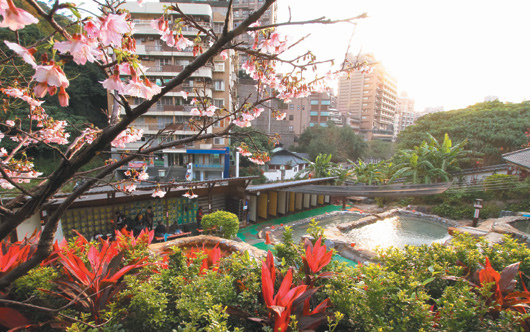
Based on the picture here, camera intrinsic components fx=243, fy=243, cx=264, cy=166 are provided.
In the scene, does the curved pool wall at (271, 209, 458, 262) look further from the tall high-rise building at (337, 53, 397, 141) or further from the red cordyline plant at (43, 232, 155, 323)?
the tall high-rise building at (337, 53, 397, 141)

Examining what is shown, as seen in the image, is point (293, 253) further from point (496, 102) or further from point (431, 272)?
point (496, 102)

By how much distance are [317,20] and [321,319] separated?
1.95m

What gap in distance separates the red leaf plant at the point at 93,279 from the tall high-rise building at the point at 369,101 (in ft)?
158

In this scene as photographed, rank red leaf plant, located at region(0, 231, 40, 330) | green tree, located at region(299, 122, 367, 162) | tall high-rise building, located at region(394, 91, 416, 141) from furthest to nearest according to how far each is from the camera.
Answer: tall high-rise building, located at region(394, 91, 416, 141), green tree, located at region(299, 122, 367, 162), red leaf plant, located at region(0, 231, 40, 330)

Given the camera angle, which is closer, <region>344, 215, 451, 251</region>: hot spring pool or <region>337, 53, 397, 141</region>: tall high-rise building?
<region>344, 215, 451, 251</region>: hot spring pool

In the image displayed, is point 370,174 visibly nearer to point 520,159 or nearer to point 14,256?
point 520,159

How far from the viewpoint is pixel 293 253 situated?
2.50 metres

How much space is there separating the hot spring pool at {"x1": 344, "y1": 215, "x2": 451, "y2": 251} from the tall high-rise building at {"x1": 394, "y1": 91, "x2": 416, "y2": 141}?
179 feet

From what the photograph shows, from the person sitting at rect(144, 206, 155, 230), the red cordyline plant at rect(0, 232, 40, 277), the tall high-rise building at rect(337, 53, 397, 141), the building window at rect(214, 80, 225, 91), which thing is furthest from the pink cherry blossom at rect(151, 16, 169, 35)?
the tall high-rise building at rect(337, 53, 397, 141)

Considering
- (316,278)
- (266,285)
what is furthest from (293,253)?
(266,285)

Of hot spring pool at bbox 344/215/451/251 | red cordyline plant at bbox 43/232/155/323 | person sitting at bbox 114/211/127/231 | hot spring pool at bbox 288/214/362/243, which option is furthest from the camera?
hot spring pool at bbox 288/214/362/243

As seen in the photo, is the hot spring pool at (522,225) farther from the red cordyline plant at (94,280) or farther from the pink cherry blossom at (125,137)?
the pink cherry blossom at (125,137)

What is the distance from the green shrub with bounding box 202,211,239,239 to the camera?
7.01 meters

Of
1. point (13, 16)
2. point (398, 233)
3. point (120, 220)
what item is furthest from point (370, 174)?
point (13, 16)
